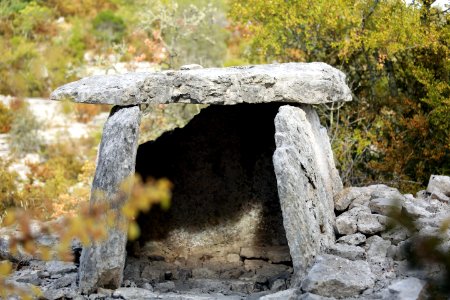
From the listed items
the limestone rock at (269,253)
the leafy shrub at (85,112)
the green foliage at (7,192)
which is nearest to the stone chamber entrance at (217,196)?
the limestone rock at (269,253)

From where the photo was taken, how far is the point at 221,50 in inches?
710

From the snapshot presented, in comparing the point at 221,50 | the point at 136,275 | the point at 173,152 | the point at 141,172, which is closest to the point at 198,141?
the point at 173,152

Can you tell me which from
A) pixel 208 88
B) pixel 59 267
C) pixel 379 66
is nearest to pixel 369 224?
pixel 208 88

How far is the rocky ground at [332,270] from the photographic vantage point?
4582mm

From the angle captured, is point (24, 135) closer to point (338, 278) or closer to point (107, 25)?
point (107, 25)

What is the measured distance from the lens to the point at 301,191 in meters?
5.05

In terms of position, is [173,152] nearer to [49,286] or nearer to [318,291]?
[49,286]

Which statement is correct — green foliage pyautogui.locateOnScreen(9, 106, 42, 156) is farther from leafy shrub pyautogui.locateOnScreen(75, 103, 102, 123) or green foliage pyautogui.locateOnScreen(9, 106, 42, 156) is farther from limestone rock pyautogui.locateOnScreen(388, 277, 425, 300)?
limestone rock pyautogui.locateOnScreen(388, 277, 425, 300)

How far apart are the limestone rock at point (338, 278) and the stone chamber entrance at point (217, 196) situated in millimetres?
1845

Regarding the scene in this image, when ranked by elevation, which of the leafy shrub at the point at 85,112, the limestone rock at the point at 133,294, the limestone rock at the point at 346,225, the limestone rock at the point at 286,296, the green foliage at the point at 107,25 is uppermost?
the green foliage at the point at 107,25

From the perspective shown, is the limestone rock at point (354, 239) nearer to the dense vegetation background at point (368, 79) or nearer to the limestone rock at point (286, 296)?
the limestone rock at point (286, 296)

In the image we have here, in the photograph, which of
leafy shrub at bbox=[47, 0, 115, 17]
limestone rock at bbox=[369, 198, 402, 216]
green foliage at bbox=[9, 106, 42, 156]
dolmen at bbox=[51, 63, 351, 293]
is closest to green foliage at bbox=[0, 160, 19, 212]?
green foliage at bbox=[9, 106, 42, 156]

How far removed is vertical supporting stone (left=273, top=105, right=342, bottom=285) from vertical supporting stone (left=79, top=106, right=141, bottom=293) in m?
1.25

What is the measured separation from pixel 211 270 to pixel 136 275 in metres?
0.85
